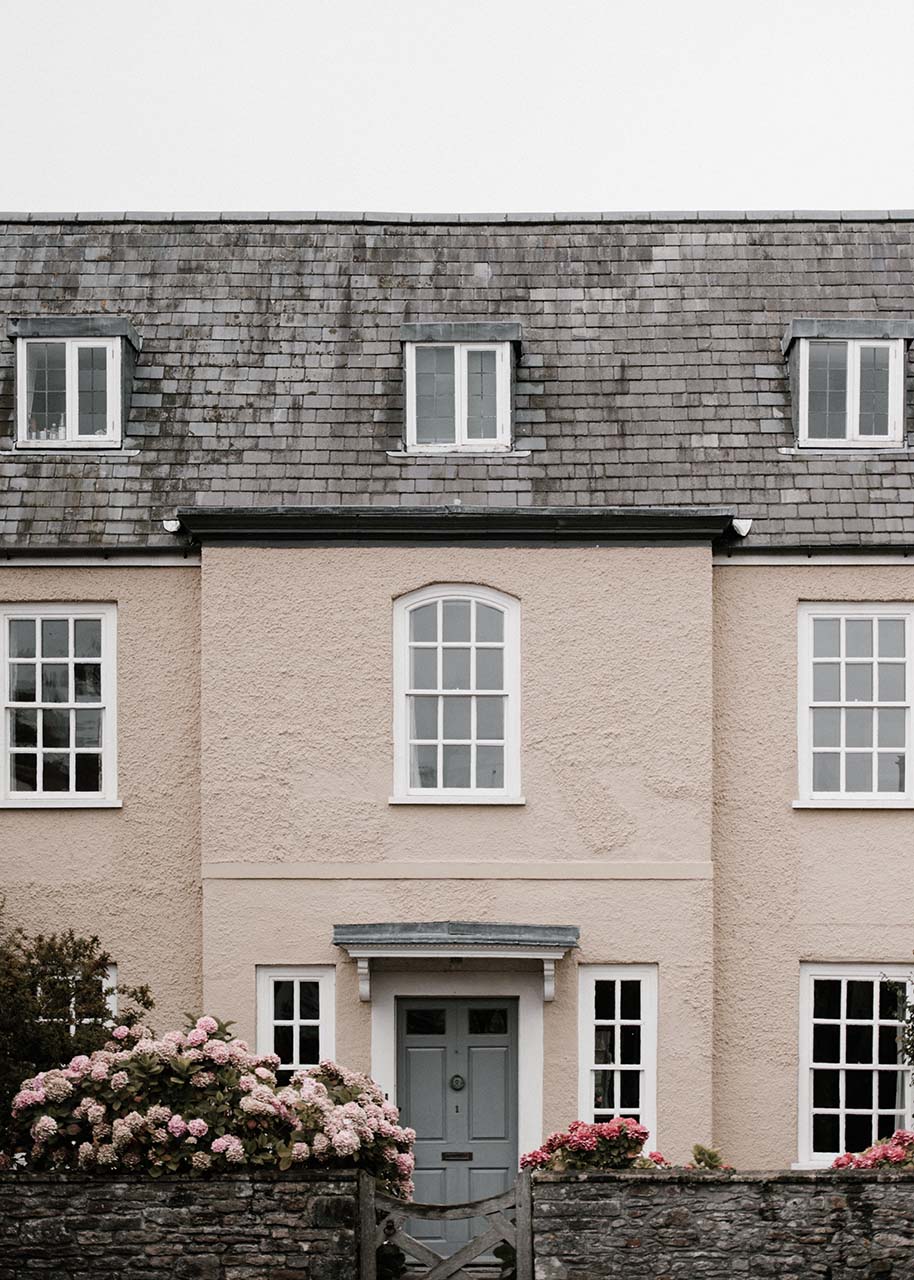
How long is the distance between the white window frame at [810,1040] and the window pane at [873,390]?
553cm

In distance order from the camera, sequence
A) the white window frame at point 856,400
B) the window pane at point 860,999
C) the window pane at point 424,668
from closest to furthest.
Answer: the window pane at point 860,999 → the window pane at point 424,668 → the white window frame at point 856,400

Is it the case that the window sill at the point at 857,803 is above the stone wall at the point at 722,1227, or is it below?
above

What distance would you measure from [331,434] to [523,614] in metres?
2.85

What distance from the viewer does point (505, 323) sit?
16719mm

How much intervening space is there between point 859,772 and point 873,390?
Result: 13.3 ft

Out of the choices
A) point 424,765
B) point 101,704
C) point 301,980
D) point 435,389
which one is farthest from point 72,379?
point 301,980

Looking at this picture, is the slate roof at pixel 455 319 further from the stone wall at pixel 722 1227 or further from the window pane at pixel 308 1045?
the stone wall at pixel 722 1227

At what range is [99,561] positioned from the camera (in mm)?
16141

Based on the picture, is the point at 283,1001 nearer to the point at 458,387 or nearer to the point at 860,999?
the point at 860,999

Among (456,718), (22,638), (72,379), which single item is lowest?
(456,718)

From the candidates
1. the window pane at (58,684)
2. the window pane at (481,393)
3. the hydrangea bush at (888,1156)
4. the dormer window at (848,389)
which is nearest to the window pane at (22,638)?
the window pane at (58,684)

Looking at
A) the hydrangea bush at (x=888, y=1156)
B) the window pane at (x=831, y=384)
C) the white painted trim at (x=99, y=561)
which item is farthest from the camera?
the window pane at (x=831, y=384)

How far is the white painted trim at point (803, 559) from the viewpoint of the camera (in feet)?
52.3

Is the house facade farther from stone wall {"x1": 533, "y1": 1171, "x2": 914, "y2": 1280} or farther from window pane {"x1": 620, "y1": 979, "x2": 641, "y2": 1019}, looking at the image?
stone wall {"x1": 533, "y1": 1171, "x2": 914, "y2": 1280}
